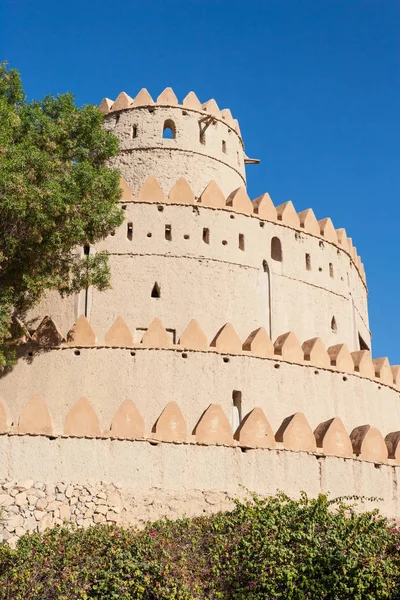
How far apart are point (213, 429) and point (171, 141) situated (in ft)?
36.6

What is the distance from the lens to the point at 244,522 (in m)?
12.0

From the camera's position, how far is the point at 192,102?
80.1ft

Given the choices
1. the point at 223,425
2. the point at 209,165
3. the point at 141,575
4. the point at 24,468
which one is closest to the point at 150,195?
the point at 209,165

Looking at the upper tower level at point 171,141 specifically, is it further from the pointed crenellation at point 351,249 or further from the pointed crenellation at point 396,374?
the pointed crenellation at point 396,374

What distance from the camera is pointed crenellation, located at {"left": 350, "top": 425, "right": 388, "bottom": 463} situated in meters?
16.3

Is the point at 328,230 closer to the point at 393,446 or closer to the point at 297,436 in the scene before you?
the point at 393,446

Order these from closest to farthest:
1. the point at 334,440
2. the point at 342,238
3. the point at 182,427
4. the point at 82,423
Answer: the point at 82,423
the point at 182,427
the point at 334,440
the point at 342,238

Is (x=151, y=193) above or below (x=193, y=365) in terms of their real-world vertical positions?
above

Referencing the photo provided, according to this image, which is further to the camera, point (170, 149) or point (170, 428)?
point (170, 149)

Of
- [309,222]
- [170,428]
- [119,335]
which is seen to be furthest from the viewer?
[309,222]

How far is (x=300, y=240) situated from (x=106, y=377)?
7.28m

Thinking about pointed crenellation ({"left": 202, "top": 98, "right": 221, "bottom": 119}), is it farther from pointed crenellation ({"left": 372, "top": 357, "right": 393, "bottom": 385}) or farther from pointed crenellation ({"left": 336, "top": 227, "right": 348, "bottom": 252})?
pointed crenellation ({"left": 372, "top": 357, "right": 393, "bottom": 385})

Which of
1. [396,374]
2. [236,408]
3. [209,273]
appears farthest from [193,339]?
[396,374]

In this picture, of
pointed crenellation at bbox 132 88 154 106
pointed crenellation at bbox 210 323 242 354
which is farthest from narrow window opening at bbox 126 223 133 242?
pointed crenellation at bbox 132 88 154 106
